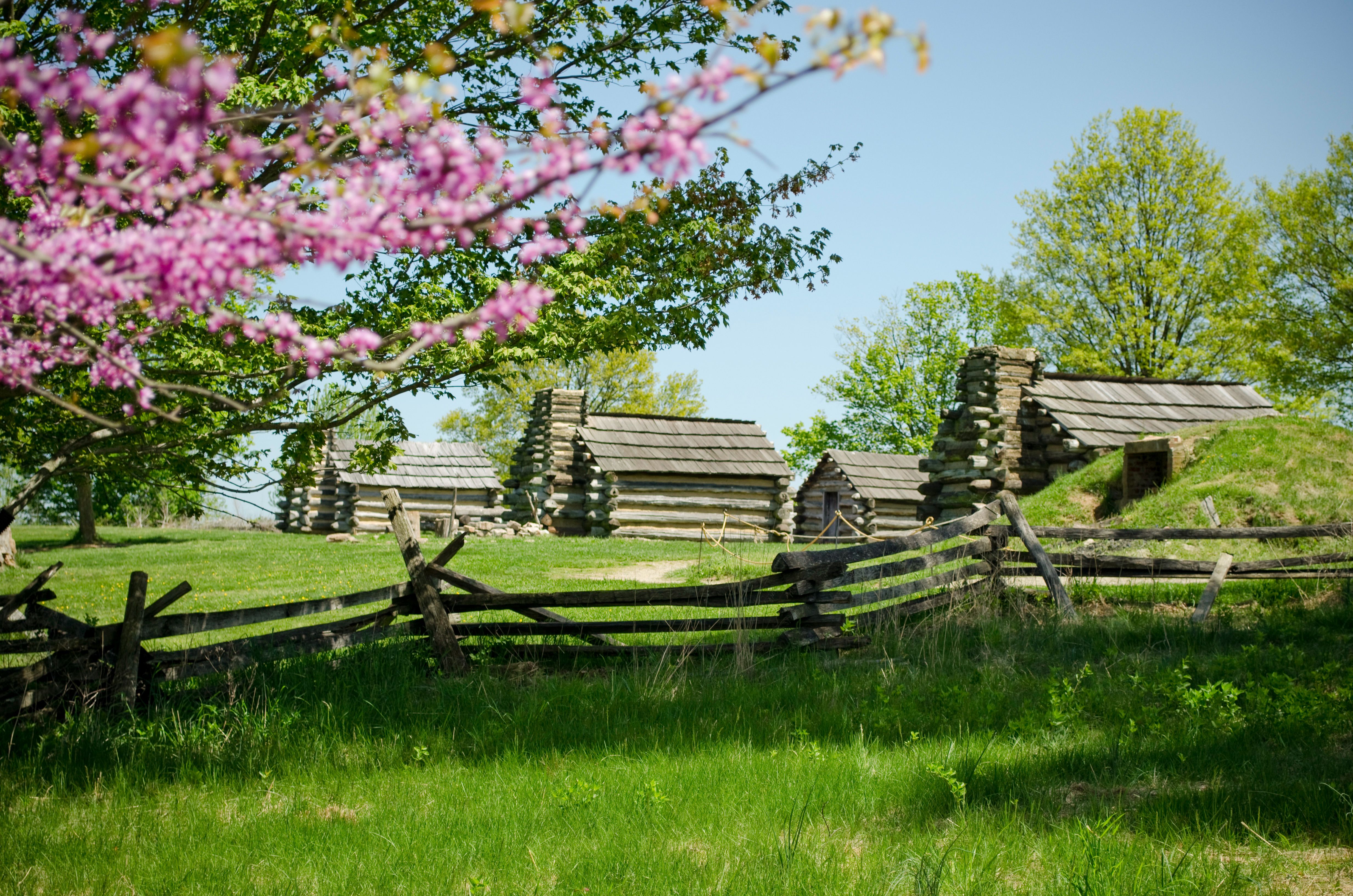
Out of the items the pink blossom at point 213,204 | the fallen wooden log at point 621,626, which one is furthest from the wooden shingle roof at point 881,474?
the pink blossom at point 213,204

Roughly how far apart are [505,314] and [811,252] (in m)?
7.52

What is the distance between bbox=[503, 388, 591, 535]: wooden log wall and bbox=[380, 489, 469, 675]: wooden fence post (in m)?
19.8

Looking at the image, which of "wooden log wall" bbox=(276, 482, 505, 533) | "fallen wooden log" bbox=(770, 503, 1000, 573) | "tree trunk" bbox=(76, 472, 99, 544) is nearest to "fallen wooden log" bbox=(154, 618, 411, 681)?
"fallen wooden log" bbox=(770, 503, 1000, 573)

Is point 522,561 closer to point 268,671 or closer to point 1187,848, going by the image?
point 268,671

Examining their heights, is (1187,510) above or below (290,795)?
above

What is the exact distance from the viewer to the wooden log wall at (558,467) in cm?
2759

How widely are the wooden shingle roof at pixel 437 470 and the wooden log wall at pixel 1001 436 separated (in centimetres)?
2114

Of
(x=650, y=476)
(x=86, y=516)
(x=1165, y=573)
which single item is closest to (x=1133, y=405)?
(x=1165, y=573)

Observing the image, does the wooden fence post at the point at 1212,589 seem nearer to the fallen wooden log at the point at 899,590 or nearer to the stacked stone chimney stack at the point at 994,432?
the fallen wooden log at the point at 899,590

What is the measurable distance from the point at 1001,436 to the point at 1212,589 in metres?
8.15

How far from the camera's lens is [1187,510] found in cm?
1263

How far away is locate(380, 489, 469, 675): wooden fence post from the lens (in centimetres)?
683

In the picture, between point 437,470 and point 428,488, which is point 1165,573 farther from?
point 437,470

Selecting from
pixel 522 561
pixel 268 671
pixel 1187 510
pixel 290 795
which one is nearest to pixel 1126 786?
pixel 290 795
